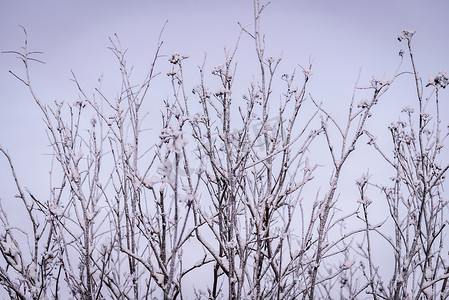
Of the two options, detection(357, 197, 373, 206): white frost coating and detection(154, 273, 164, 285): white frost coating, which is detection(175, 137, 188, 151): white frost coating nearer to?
detection(154, 273, 164, 285): white frost coating

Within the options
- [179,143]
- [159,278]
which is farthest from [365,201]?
[179,143]

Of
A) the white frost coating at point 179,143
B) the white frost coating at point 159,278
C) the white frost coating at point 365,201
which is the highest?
the white frost coating at point 365,201

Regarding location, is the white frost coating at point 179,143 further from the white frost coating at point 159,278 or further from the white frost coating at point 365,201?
the white frost coating at point 365,201

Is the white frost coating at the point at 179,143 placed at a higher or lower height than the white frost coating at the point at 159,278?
higher

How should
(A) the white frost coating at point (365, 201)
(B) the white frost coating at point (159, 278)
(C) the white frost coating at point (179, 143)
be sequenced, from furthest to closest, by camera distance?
(A) the white frost coating at point (365, 201) → (B) the white frost coating at point (159, 278) → (C) the white frost coating at point (179, 143)

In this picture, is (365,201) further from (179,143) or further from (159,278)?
(179,143)

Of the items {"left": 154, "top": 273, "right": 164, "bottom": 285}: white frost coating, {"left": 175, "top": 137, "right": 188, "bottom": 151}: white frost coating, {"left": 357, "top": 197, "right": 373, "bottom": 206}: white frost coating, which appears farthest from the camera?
{"left": 357, "top": 197, "right": 373, "bottom": 206}: white frost coating

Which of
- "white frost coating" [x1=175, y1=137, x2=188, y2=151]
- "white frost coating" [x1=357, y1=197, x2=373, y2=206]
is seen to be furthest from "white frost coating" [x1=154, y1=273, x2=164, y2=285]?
"white frost coating" [x1=357, y1=197, x2=373, y2=206]

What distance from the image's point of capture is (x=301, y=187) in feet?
11.7

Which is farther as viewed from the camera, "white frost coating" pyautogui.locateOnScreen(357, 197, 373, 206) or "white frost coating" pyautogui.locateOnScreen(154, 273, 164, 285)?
"white frost coating" pyautogui.locateOnScreen(357, 197, 373, 206)

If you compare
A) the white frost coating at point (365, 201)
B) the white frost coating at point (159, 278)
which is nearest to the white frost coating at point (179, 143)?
the white frost coating at point (159, 278)

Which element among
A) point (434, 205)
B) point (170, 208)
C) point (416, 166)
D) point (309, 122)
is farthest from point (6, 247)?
point (434, 205)

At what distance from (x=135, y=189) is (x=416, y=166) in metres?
2.97

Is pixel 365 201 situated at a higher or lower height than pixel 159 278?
higher
